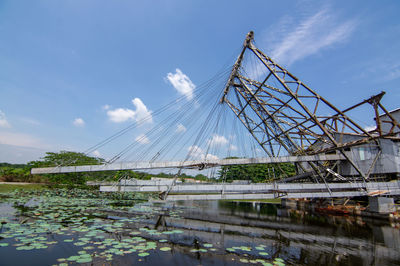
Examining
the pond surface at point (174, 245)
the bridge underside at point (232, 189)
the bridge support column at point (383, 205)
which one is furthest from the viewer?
the bridge support column at point (383, 205)

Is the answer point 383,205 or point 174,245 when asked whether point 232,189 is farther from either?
point 383,205

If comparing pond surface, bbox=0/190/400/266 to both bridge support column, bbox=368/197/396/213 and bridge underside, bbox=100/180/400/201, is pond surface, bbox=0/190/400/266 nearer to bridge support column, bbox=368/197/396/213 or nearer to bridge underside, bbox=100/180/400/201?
bridge underside, bbox=100/180/400/201

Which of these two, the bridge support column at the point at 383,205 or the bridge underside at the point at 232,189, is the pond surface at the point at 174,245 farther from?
the bridge support column at the point at 383,205

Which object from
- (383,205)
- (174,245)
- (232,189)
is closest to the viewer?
(174,245)

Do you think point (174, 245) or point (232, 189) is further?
point (232, 189)

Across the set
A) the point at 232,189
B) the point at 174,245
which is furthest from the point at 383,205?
the point at 174,245

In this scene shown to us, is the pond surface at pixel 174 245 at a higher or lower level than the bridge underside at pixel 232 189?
lower

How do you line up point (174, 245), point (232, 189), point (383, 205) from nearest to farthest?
point (174, 245) → point (232, 189) → point (383, 205)

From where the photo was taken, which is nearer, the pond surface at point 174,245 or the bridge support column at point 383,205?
the pond surface at point 174,245

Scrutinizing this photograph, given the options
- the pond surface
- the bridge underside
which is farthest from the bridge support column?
the pond surface

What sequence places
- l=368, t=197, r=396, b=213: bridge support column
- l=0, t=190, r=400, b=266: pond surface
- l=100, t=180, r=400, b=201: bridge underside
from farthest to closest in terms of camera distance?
1. l=368, t=197, r=396, b=213: bridge support column
2. l=100, t=180, r=400, b=201: bridge underside
3. l=0, t=190, r=400, b=266: pond surface

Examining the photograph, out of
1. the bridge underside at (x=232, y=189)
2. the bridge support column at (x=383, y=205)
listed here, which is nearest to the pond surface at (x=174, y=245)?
the bridge underside at (x=232, y=189)

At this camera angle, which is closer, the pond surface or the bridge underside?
the pond surface

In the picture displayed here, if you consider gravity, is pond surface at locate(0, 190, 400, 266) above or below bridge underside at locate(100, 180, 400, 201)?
below
